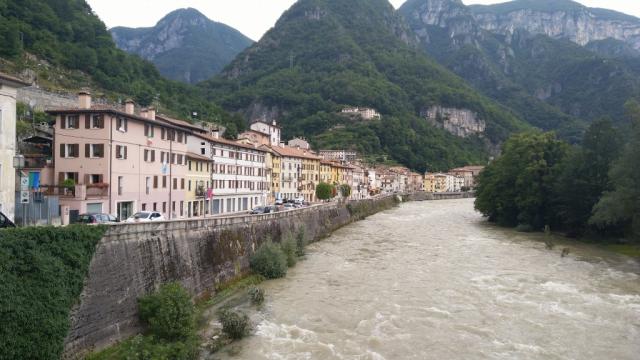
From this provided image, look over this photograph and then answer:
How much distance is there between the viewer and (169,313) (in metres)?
18.7

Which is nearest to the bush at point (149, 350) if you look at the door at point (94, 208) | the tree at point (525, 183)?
the door at point (94, 208)

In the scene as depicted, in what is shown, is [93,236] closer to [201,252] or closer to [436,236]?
[201,252]

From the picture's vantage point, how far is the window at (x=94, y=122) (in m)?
32.4

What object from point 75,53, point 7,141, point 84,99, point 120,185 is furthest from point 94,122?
point 75,53

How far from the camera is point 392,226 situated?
211 feet

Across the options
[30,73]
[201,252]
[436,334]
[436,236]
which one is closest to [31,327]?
[201,252]

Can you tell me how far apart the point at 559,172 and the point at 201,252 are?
5246 centimetres

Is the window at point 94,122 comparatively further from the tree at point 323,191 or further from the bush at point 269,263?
the tree at point 323,191

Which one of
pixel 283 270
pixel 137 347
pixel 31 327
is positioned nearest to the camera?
pixel 31 327

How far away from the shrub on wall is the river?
19.9 ft

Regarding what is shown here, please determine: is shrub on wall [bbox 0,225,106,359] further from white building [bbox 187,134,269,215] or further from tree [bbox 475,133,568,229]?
tree [bbox 475,133,568,229]

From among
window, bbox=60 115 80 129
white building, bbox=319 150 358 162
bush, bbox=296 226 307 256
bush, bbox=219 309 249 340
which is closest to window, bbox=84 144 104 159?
window, bbox=60 115 80 129

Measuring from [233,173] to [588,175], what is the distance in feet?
133

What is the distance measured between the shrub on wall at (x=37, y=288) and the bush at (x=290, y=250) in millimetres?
19586
